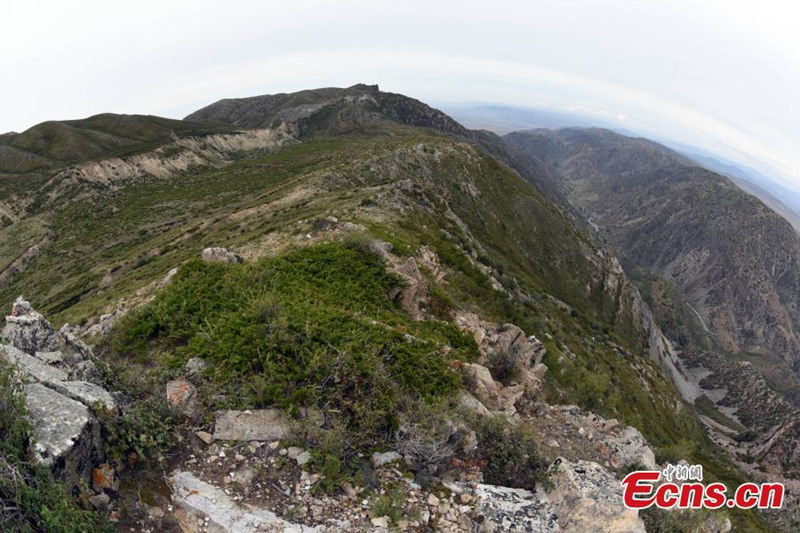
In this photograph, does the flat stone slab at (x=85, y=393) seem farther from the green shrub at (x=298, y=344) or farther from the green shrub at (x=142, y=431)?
the green shrub at (x=298, y=344)

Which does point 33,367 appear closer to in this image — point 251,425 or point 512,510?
point 251,425

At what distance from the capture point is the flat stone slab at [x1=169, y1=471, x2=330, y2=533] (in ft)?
20.4

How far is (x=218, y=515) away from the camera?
20.7 ft

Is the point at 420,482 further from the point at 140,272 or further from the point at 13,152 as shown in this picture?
the point at 13,152

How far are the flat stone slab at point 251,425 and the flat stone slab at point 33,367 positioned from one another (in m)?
2.99

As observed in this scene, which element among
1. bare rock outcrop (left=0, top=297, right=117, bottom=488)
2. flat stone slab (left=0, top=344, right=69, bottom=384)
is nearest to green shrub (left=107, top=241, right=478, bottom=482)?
bare rock outcrop (left=0, top=297, right=117, bottom=488)


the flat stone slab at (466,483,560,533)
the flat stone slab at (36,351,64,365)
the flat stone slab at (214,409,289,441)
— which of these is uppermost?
the flat stone slab at (36,351,64,365)

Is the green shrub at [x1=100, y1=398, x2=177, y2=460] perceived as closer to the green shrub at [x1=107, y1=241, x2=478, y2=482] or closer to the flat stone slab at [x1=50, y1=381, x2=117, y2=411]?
the green shrub at [x1=107, y1=241, x2=478, y2=482]

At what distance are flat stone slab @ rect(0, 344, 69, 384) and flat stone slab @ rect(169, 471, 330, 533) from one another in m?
3.08

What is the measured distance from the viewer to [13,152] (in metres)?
88.9

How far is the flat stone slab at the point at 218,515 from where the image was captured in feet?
20.4

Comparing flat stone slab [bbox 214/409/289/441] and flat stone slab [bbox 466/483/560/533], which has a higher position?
flat stone slab [bbox 214/409/289/441]

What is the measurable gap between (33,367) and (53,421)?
220 centimetres
